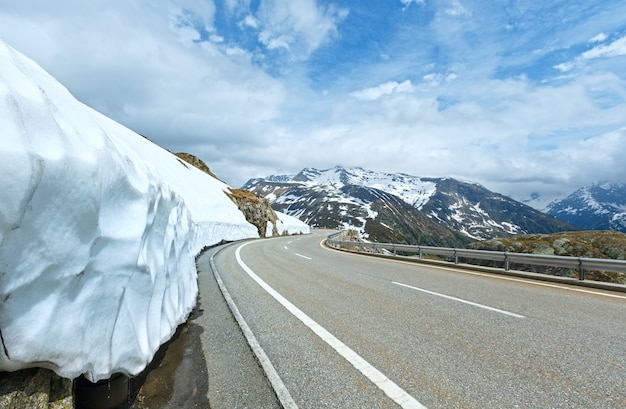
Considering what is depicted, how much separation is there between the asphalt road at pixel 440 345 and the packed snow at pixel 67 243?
1.31m

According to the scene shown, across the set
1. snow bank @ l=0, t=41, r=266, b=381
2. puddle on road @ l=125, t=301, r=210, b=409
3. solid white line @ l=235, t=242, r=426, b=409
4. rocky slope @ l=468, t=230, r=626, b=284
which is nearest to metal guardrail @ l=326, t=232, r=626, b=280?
rocky slope @ l=468, t=230, r=626, b=284

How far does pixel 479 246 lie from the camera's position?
61.0 feet

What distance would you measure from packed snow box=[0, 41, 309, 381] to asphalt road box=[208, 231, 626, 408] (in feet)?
4.28

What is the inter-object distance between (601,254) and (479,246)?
5.26 m

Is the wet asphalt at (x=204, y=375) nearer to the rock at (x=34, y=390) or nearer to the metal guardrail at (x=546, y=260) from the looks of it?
the rock at (x=34, y=390)

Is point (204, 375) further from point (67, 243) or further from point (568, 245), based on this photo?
point (568, 245)

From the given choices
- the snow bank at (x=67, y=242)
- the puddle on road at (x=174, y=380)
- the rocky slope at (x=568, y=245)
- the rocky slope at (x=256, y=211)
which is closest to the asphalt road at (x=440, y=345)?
the puddle on road at (x=174, y=380)

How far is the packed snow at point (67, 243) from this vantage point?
86.7 inches

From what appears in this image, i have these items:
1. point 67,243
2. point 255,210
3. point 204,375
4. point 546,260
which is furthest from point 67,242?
point 255,210

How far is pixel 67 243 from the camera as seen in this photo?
104 inches

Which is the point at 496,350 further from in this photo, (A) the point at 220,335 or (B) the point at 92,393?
(B) the point at 92,393

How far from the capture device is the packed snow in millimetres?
2201

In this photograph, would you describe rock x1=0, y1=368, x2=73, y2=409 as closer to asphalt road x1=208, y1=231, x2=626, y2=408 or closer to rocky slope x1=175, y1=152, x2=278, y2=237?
asphalt road x1=208, y1=231, x2=626, y2=408

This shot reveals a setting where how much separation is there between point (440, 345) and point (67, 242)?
4.51 metres
